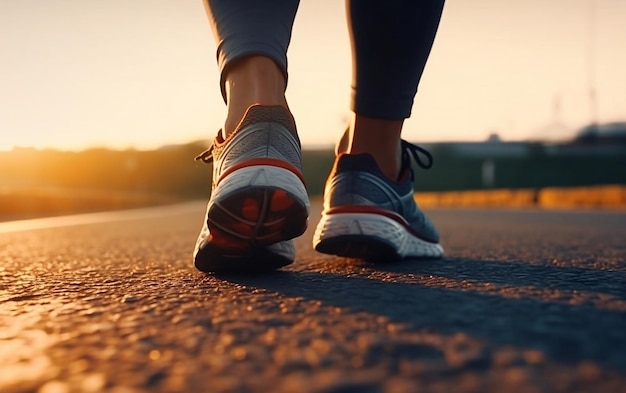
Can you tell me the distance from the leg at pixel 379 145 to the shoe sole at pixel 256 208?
0.19 meters

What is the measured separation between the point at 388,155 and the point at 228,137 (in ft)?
1.19

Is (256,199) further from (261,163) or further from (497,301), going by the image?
(497,301)

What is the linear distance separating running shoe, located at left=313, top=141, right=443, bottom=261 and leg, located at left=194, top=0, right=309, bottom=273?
117 mm

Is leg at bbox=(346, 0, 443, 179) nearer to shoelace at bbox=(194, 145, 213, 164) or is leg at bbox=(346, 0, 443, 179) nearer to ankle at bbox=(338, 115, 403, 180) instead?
ankle at bbox=(338, 115, 403, 180)

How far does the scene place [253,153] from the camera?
902 millimetres

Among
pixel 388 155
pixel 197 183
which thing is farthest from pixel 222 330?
pixel 197 183

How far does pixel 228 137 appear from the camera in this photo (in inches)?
37.8

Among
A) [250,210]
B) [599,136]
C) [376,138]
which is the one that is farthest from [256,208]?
[599,136]

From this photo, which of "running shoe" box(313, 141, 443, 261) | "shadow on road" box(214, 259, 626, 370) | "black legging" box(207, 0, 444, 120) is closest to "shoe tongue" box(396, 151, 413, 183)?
"running shoe" box(313, 141, 443, 261)

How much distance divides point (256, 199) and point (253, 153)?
0.09 metres

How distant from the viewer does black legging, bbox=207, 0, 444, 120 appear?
1002 mm

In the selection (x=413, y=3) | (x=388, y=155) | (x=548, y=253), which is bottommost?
(x=548, y=253)

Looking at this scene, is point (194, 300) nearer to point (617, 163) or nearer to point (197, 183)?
point (617, 163)

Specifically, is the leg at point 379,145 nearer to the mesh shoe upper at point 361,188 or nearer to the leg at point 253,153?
the mesh shoe upper at point 361,188
